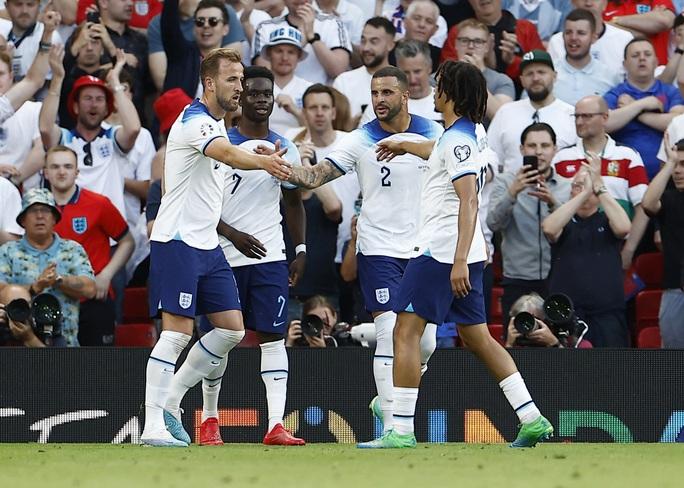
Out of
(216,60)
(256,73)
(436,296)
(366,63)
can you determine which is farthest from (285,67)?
(436,296)

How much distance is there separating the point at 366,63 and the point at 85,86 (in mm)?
2819

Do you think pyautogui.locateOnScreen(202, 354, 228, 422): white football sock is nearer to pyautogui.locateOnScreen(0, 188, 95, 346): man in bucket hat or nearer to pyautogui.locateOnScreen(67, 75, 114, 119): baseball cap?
pyautogui.locateOnScreen(0, 188, 95, 346): man in bucket hat

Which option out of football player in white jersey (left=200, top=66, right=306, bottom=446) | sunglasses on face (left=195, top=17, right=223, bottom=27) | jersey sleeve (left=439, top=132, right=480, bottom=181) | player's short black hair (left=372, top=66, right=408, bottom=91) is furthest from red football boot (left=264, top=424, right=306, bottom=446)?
sunglasses on face (left=195, top=17, right=223, bottom=27)

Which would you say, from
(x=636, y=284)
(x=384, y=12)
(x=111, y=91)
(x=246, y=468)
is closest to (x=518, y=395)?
(x=246, y=468)

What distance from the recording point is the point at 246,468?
7219mm

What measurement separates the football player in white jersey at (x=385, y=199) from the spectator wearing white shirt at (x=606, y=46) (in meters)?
5.23

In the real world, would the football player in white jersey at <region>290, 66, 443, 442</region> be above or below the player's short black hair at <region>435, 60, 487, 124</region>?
below

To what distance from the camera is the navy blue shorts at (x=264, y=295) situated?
962 centimetres

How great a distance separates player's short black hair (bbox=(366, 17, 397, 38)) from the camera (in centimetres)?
1411

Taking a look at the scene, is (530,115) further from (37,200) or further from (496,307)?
(37,200)

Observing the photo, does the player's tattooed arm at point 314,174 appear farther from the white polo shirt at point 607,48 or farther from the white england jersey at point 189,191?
the white polo shirt at point 607,48

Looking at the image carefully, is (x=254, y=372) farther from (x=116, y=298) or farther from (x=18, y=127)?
(x=18, y=127)

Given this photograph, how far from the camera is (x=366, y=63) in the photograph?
1412 cm

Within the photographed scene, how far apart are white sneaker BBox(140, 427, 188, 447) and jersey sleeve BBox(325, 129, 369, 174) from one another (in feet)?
7.21
